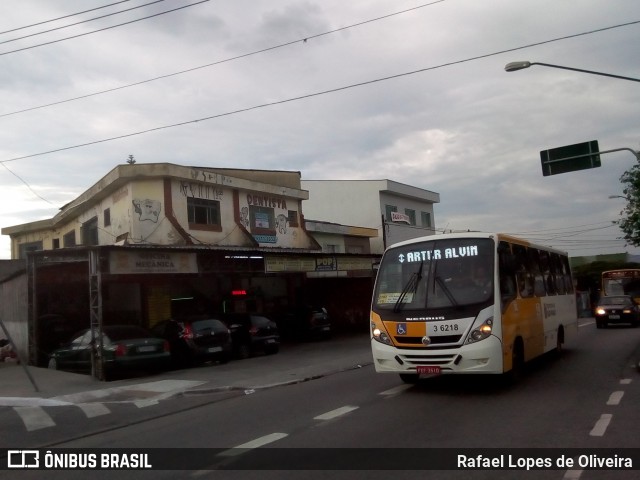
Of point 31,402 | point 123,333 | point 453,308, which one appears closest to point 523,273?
point 453,308

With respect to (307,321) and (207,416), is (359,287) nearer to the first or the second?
(307,321)

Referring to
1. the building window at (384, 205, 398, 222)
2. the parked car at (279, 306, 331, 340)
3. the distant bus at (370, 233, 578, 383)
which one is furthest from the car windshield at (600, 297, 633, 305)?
the distant bus at (370, 233, 578, 383)

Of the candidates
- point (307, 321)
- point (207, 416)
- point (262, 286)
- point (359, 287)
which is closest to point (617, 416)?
point (207, 416)

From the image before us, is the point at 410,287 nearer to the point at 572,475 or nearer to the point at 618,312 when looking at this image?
the point at 572,475

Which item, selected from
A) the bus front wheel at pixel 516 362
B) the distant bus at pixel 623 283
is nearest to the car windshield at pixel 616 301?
the distant bus at pixel 623 283

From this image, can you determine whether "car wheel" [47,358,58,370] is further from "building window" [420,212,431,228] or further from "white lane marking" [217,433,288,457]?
"building window" [420,212,431,228]

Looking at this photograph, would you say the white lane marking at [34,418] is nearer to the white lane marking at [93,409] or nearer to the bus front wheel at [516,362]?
the white lane marking at [93,409]

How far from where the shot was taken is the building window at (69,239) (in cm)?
3238

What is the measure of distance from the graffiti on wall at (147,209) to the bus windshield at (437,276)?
16.2 metres

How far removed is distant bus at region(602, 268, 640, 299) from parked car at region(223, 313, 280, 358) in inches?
851

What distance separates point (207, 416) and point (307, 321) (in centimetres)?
1705

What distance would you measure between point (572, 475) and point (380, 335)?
203 inches

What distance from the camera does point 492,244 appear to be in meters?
10.9

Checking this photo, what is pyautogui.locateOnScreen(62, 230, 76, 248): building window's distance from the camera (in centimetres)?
3238
